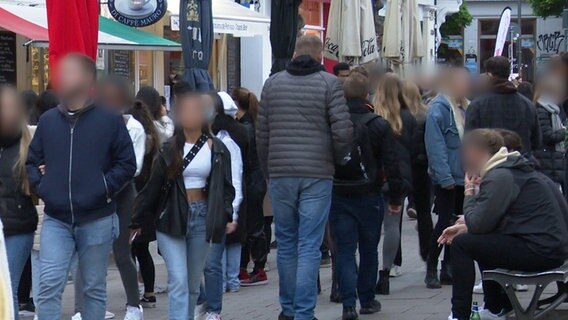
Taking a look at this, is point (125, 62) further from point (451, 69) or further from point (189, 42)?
point (451, 69)

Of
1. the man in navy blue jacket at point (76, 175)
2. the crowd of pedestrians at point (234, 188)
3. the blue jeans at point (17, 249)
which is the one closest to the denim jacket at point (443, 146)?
the crowd of pedestrians at point (234, 188)

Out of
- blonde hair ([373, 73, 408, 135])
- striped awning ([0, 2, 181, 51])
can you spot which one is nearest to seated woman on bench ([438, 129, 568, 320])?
blonde hair ([373, 73, 408, 135])

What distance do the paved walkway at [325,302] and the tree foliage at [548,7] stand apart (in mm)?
47660

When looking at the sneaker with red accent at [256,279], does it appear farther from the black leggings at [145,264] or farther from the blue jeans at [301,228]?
the blue jeans at [301,228]

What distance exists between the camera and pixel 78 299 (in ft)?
28.6

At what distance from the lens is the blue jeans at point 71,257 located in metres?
7.61

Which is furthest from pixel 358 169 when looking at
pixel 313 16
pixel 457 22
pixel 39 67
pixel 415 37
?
pixel 457 22

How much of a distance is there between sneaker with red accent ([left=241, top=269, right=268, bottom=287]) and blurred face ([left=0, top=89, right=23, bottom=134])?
12.9ft

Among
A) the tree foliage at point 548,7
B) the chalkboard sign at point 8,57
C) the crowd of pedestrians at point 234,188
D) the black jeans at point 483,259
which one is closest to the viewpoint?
the crowd of pedestrians at point 234,188

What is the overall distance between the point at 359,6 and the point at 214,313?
494 inches

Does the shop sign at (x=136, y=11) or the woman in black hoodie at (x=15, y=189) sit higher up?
the shop sign at (x=136, y=11)

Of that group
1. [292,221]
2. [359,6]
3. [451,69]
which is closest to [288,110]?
[292,221]

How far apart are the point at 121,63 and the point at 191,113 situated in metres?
12.4

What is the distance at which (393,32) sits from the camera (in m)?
23.3
